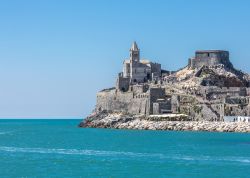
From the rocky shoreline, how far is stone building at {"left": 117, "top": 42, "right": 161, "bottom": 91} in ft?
30.0

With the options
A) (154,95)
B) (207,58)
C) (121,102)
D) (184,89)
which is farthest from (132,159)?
(207,58)

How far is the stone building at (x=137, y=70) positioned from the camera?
137m

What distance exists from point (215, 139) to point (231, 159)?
27713mm

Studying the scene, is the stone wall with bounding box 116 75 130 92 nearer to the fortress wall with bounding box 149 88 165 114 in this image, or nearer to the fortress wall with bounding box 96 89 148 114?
the fortress wall with bounding box 96 89 148 114

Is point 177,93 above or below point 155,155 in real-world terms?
above

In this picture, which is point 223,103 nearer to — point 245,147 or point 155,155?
point 245,147

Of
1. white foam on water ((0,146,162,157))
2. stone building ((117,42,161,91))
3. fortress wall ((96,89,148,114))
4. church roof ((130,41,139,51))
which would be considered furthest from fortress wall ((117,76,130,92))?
white foam on water ((0,146,162,157))

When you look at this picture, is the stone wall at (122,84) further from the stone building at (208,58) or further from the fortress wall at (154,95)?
the fortress wall at (154,95)

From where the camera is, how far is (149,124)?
380 feet

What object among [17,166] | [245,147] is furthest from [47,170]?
[245,147]

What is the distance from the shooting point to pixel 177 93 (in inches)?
4840

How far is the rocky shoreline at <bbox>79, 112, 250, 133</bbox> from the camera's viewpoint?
339 feet

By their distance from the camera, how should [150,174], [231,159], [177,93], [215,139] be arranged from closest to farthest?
[150,174], [231,159], [215,139], [177,93]

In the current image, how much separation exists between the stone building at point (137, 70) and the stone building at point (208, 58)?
784cm
